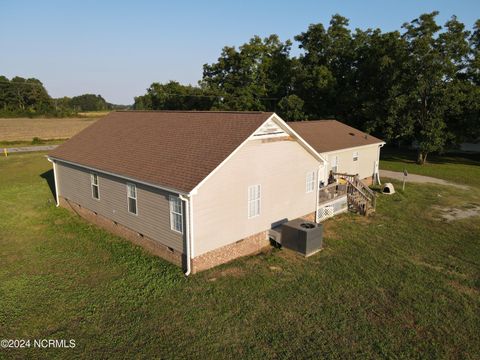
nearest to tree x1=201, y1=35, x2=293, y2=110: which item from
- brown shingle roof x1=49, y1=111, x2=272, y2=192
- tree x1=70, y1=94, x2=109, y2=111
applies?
brown shingle roof x1=49, y1=111, x2=272, y2=192

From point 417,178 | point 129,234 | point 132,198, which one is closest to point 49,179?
point 129,234

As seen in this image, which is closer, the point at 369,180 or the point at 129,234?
the point at 129,234

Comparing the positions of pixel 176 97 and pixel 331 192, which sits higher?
pixel 176 97

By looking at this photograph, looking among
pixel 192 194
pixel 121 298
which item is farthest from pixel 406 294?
pixel 121 298

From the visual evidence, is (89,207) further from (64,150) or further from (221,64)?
(221,64)

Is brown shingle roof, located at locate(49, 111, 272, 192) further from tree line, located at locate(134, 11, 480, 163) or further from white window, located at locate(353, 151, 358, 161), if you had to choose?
tree line, located at locate(134, 11, 480, 163)

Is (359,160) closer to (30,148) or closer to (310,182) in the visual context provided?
(310,182)

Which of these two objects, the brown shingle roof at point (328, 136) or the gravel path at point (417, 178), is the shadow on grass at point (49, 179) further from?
the gravel path at point (417, 178)
